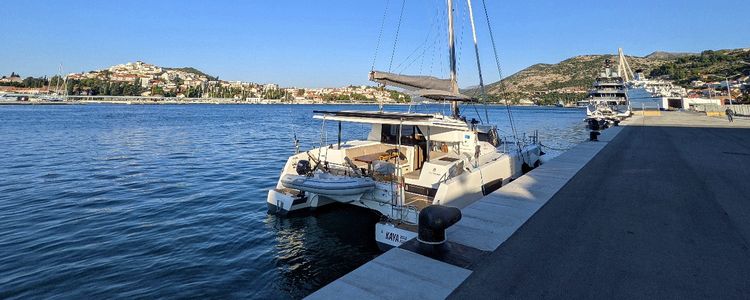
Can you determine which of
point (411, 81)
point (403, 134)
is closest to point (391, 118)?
point (403, 134)

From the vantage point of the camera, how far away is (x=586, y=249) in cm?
459

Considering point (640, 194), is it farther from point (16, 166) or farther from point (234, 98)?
point (234, 98)

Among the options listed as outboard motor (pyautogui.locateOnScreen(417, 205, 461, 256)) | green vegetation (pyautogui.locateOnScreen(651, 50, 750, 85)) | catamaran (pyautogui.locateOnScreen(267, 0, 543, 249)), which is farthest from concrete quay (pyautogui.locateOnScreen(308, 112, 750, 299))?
green vegetation (pyautogui.locateOnScreen(651, 50, 750, 85))

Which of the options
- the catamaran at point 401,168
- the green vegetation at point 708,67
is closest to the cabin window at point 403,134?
the catamaran at point 401,168

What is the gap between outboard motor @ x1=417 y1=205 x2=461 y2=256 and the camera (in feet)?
14.5

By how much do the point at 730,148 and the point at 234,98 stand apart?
207132 mm

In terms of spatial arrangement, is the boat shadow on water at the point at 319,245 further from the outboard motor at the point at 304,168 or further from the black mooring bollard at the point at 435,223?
the black mooring bollard at the point at 435,223

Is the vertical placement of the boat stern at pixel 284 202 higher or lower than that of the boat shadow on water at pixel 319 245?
higher

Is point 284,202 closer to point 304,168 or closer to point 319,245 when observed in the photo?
point 304,168

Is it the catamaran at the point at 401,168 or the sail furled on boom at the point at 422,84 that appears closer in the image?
the catamaran at the point at 401,168

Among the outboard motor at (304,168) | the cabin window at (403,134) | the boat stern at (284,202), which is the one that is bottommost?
the boat stern at (284,202)

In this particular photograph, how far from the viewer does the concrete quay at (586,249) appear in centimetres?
358

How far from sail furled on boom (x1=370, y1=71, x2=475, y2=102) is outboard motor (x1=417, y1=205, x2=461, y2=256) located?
8276 mm

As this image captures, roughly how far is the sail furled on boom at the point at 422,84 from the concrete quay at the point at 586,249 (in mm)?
5196
